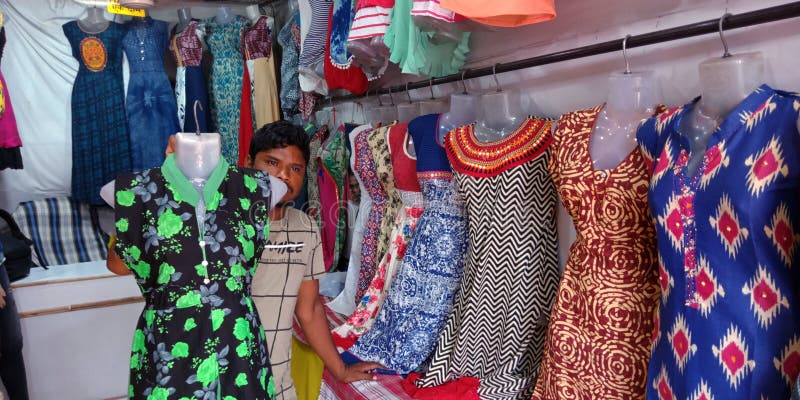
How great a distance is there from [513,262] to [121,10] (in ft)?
10.4

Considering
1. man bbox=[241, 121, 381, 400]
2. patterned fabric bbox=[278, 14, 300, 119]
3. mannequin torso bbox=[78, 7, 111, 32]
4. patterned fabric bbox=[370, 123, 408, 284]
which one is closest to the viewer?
man bbox=[241, 121, 381, 400]

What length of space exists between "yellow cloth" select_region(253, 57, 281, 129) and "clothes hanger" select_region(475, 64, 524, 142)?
231 cm

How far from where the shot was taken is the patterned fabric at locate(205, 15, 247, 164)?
396 cm

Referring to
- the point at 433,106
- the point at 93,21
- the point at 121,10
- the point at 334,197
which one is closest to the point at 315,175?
the point at 334,197

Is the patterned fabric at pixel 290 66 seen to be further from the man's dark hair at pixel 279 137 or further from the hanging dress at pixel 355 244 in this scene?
the man's dark hair at pixel 279 137

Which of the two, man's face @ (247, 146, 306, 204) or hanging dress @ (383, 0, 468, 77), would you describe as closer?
man's face @ (247, 146, 306, 204)

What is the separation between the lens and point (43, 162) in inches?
154

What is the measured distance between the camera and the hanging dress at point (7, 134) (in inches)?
127

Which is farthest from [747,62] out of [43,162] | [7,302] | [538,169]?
[43,162]

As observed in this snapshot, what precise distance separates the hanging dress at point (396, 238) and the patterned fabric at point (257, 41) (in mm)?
1976

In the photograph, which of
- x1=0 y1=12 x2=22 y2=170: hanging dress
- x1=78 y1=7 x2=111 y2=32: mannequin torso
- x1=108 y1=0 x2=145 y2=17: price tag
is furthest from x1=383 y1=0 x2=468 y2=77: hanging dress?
x1=78 y1=7 x2=111 y2=32: mannequin torso

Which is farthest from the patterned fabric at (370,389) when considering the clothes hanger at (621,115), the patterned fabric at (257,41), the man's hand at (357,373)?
the patterned fabric at (257,41)

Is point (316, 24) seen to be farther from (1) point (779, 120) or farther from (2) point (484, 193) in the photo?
(1) point (779, 120)

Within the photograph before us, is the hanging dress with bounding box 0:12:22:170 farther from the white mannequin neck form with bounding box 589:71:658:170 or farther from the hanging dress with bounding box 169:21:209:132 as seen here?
the white mannequin neck form with bounding box 589:71:658:170
